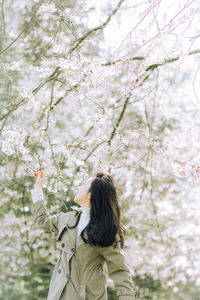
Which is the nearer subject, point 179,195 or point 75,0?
point 75,0

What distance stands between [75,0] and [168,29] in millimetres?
1959

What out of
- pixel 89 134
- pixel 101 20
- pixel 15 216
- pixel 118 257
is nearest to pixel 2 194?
pixel 15 216

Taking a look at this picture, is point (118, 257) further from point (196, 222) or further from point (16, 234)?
point (196, 222)

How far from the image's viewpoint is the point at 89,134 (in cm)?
370

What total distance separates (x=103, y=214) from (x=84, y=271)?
324 millimetres

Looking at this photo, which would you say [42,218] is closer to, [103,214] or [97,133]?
[103,214]

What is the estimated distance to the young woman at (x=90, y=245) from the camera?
6.60ft

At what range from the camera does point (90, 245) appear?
6.86 feet

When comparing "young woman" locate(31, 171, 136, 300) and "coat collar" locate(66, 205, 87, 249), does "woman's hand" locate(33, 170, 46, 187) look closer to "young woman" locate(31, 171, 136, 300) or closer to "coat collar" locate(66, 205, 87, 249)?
"young woman" locate(31, 171, 136, 300)

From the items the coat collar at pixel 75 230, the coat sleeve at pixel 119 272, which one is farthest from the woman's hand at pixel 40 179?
the coat sleeve at pixel 119 272

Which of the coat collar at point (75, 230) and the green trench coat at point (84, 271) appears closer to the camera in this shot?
the green trench coat at point (84, 271)

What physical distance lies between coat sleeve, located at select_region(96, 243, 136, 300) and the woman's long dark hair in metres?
0.06

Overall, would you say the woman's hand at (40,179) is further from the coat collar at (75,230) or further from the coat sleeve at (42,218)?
the coat collar at (75,230)

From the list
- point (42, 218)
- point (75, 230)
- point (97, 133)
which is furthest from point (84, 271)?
point (97, 133)
